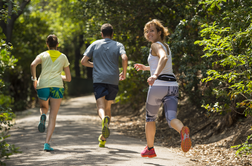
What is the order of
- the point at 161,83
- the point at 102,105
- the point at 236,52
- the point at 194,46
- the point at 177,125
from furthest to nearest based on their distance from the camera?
the point at 194,46
the point at 236,52
the point at 102,105
the point at 161,83
the point at 177,125

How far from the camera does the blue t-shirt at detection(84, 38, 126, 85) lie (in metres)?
5.32

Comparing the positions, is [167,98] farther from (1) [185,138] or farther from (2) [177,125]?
(1) [185,138]

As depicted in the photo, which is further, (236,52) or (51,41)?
(51,41)

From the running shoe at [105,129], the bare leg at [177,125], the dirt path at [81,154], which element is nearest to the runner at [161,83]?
the bare leg at [177,125]

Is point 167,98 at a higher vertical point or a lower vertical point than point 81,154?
higher

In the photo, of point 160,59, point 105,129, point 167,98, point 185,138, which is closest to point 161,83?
point 167,98

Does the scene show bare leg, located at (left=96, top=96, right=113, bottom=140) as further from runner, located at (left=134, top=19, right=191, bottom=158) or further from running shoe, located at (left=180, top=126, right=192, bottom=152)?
running shoe, located at (left=180, top=126, right=192, bottom=152)

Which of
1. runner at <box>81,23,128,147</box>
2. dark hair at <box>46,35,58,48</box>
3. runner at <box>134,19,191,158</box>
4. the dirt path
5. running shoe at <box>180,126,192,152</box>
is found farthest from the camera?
dark hair at <box>46,35,58,48</box>

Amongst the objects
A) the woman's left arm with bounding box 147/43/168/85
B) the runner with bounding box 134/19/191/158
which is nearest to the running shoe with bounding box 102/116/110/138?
the runner with bounding box 134/19/191/158

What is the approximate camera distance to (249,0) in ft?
A: 19.3

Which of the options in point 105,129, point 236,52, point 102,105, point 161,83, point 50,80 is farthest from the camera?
point 50,80

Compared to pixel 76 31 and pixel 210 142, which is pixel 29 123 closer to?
pixel 210 142

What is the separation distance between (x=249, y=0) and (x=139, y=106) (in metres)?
7.81

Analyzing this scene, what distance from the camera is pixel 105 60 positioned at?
533cm
